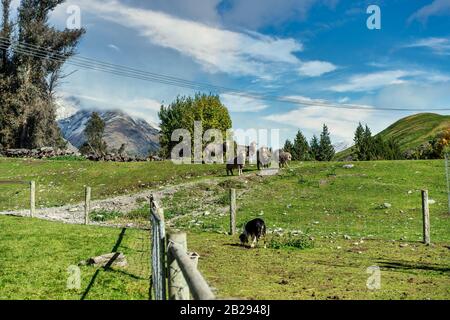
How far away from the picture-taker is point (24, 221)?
22438 millimetres

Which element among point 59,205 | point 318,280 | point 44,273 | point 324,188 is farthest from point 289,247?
point 59,205

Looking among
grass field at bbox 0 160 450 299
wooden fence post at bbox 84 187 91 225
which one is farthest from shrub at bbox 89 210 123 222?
wooden fence post at bbox 84 187 91 225

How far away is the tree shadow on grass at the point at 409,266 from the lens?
582 inches

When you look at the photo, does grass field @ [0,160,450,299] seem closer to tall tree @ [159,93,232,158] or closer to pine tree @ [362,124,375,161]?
pine tree @ [362,124,375,161]

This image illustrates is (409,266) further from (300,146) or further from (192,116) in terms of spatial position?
(300,146)

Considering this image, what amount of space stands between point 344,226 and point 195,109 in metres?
65.4

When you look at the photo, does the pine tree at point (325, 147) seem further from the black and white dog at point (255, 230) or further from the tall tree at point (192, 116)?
the black and white dog at point (255, 230)

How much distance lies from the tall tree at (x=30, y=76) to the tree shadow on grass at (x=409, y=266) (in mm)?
58218

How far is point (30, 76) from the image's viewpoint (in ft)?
216

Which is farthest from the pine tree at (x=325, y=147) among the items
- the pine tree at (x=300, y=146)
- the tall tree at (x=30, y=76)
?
the tall tree at (x=30, y=76)

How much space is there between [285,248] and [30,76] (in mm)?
58439

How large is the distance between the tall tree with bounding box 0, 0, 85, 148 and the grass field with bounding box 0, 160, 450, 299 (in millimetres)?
37927

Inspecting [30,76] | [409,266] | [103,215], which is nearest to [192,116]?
[30,76]

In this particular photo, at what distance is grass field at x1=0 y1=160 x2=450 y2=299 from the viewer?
11.7 m
